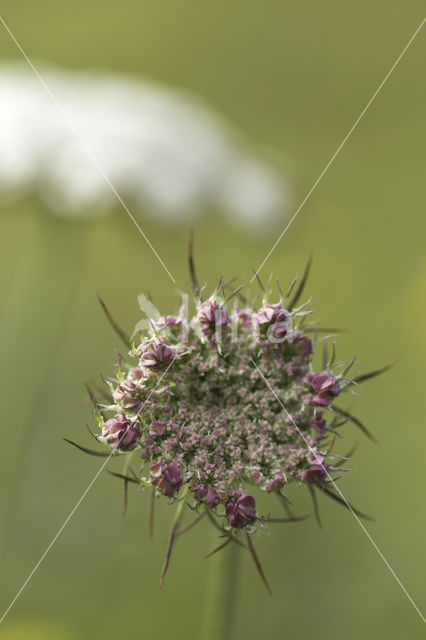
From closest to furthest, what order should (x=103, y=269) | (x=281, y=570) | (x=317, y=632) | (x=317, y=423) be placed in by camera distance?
(x=317, y=423) → (x=317, y=632) → (x=281, y=570) → (x=103, y=269)

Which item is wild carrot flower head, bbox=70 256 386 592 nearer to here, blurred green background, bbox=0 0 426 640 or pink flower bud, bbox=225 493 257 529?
pink flower bud, bbox=225 493 257 529

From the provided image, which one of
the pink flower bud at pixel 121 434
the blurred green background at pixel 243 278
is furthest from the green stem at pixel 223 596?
the blurred green background at pixel 243 278

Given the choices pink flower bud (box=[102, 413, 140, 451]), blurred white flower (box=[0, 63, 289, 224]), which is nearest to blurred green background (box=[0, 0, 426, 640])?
blurred white flower (box=[0, 63, 289, 224])

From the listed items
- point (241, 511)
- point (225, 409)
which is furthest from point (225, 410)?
point (241, 511)

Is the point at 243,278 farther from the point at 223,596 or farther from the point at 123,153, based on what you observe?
the point at 223,596

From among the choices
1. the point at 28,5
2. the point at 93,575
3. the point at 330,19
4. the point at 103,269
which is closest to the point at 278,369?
A: the point at 93,575

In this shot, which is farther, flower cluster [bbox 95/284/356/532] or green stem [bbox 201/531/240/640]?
green stem [bbox 201/531/240/640]

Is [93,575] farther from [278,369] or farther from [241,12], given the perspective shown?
[241,12]

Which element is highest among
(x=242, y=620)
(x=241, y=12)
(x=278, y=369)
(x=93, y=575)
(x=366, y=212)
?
(x=241, y=12)
